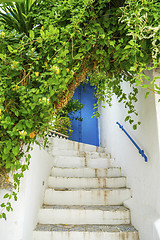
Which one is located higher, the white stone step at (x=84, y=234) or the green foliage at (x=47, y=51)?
the green foliage at (x=47, y=51)

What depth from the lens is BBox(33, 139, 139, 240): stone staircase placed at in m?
1.76

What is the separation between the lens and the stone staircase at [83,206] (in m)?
1.76

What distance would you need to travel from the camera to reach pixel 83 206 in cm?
219

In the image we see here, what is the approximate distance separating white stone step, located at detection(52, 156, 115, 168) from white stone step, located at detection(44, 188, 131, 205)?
0.73 meters

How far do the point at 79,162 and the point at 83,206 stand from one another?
37.4 inches

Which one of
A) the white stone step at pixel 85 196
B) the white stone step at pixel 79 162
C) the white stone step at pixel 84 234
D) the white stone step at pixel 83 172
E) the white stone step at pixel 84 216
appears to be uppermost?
the white stone step at pixel 79 162

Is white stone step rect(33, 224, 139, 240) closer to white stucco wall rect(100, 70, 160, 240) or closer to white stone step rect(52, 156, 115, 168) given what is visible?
white stucco wall rect(100, 70, 160, 240)

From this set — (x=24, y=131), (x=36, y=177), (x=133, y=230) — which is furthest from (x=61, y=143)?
Result: (x=24, y=131)

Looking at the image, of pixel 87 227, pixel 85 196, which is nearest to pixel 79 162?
pixel 85 196

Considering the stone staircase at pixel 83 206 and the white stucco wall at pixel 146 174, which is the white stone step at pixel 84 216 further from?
the white stucco wall at pixel 146 174


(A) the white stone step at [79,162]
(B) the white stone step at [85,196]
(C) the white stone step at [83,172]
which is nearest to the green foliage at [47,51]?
(B) the white stone step at [85,196]

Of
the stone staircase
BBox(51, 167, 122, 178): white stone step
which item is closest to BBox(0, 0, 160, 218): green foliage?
the stone staircase

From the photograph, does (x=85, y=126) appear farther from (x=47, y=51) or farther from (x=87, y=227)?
(x=47, y=51)

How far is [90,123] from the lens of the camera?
5320 mm
